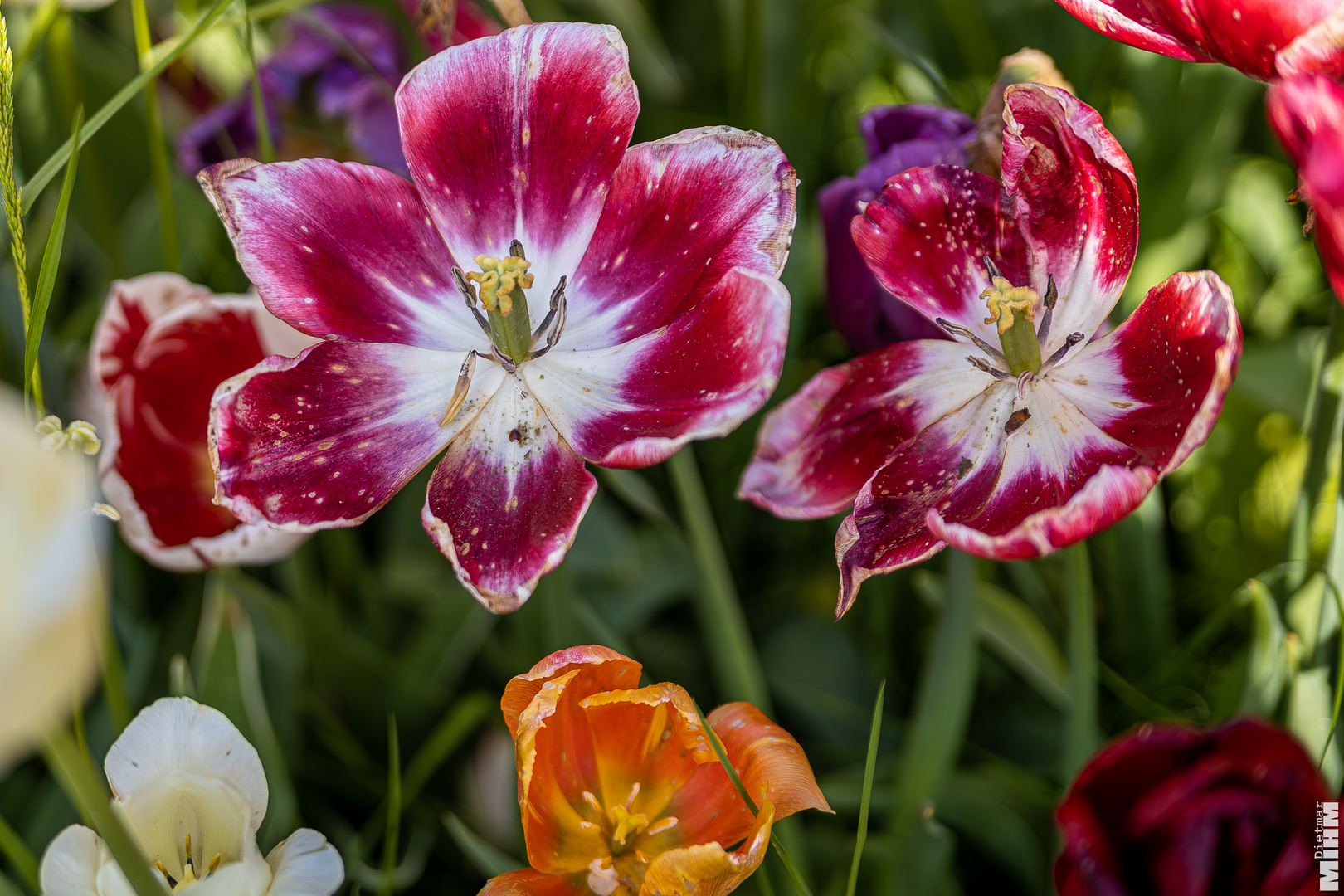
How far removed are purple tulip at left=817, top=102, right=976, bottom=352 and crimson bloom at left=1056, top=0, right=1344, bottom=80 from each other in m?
0.10

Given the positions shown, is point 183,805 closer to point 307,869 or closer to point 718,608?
point 307,869

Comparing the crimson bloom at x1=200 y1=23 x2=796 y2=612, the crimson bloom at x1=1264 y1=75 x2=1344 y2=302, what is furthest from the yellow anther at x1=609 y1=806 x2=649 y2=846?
the crimson bloom at x1=1264 y1=75 x2=1344 y2=302

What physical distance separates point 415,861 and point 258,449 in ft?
1.05

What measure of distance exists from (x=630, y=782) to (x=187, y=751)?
18cm

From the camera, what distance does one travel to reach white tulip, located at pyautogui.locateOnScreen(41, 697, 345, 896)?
41 cm

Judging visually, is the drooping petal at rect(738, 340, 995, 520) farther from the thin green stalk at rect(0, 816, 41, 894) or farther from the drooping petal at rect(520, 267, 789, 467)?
the thin green stalk at rect(0, 816, 41, 894)

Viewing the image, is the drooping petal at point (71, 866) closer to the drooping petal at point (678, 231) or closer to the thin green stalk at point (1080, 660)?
the drooping petal at point (678, 231)

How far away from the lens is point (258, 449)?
454mm

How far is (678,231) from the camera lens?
0.48m

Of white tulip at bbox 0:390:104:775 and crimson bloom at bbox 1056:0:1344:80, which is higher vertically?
→ crimson bloom at bbox 1056:0:1344:80

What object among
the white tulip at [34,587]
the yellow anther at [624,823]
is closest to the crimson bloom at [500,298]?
the yellow anther at [624,823]

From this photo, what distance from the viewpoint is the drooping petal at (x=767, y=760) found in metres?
0.40

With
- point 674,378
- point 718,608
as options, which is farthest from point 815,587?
point 674,378

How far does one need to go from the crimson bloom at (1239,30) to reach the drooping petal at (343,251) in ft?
0.98
